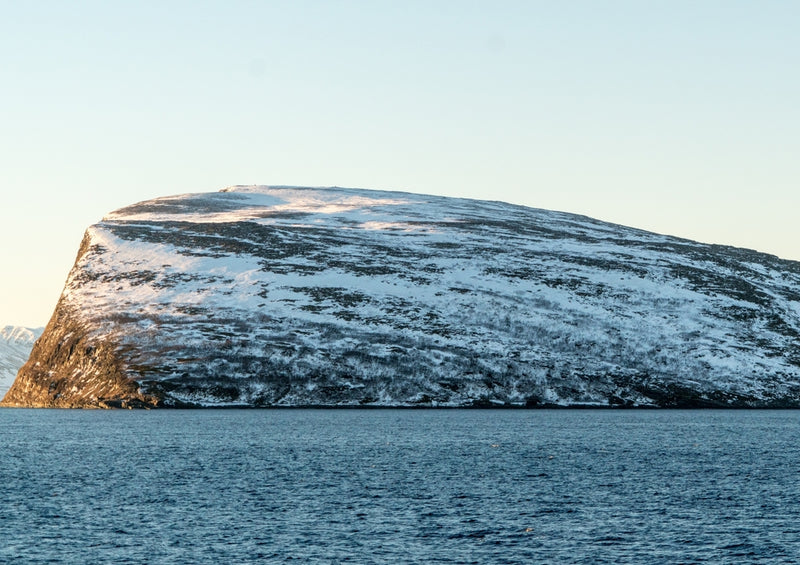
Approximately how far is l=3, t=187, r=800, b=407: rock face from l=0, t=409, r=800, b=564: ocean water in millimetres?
40301

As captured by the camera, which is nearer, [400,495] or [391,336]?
[400,495]

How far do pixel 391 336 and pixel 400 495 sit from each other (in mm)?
104390

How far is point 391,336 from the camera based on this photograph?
164 metres

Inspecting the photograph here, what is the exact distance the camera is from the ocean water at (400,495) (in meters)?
43.6

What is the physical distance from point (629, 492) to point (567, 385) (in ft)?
317

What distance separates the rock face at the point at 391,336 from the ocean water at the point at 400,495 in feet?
132

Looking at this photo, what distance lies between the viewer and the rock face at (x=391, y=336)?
15500 centimetres

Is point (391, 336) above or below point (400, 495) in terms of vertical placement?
below

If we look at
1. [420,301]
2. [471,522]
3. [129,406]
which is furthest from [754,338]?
[471,522]

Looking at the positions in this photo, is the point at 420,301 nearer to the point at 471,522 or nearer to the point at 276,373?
the point at 276,373

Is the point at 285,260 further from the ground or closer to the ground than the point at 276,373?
further from the ground

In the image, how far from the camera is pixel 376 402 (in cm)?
15275

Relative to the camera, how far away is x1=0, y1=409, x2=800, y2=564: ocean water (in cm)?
4356

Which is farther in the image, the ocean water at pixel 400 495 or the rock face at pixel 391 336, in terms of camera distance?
the rock face at pixel 391 336
